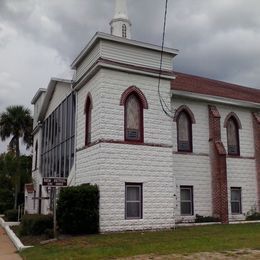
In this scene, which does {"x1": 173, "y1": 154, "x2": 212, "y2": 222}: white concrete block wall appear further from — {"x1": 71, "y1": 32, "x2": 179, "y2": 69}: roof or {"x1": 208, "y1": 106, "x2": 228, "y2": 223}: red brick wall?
{"x1": 71, "y1": 32, "x2": 179, "y2": 69}: roof

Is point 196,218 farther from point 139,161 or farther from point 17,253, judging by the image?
point 17,253

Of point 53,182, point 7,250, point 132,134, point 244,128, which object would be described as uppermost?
point 244,128

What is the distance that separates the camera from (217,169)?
23.2 m

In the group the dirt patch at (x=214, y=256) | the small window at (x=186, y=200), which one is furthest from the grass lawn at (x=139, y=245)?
the small window at (x=186, y=200)

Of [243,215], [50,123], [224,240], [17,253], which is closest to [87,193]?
[17,253]

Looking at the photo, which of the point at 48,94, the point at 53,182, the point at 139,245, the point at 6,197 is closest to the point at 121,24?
the point at 48,94

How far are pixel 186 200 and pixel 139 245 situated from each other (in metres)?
9.35

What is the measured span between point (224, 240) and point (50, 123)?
17.9m

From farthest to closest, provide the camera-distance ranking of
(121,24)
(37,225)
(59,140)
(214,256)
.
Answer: (59,140), (121,24), (37,225), (214,256)

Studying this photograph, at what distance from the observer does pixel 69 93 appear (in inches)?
968

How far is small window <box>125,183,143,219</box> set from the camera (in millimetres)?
19156

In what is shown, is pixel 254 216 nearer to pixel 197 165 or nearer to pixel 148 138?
pixel 197 165

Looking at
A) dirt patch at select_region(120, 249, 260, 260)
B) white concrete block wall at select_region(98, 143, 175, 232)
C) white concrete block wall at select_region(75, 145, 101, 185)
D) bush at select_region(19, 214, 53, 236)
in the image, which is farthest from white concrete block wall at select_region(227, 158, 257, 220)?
dirt patch at select_region(120, 249, 260, 260)

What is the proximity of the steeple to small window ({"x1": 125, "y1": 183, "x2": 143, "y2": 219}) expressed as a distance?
368 inches
